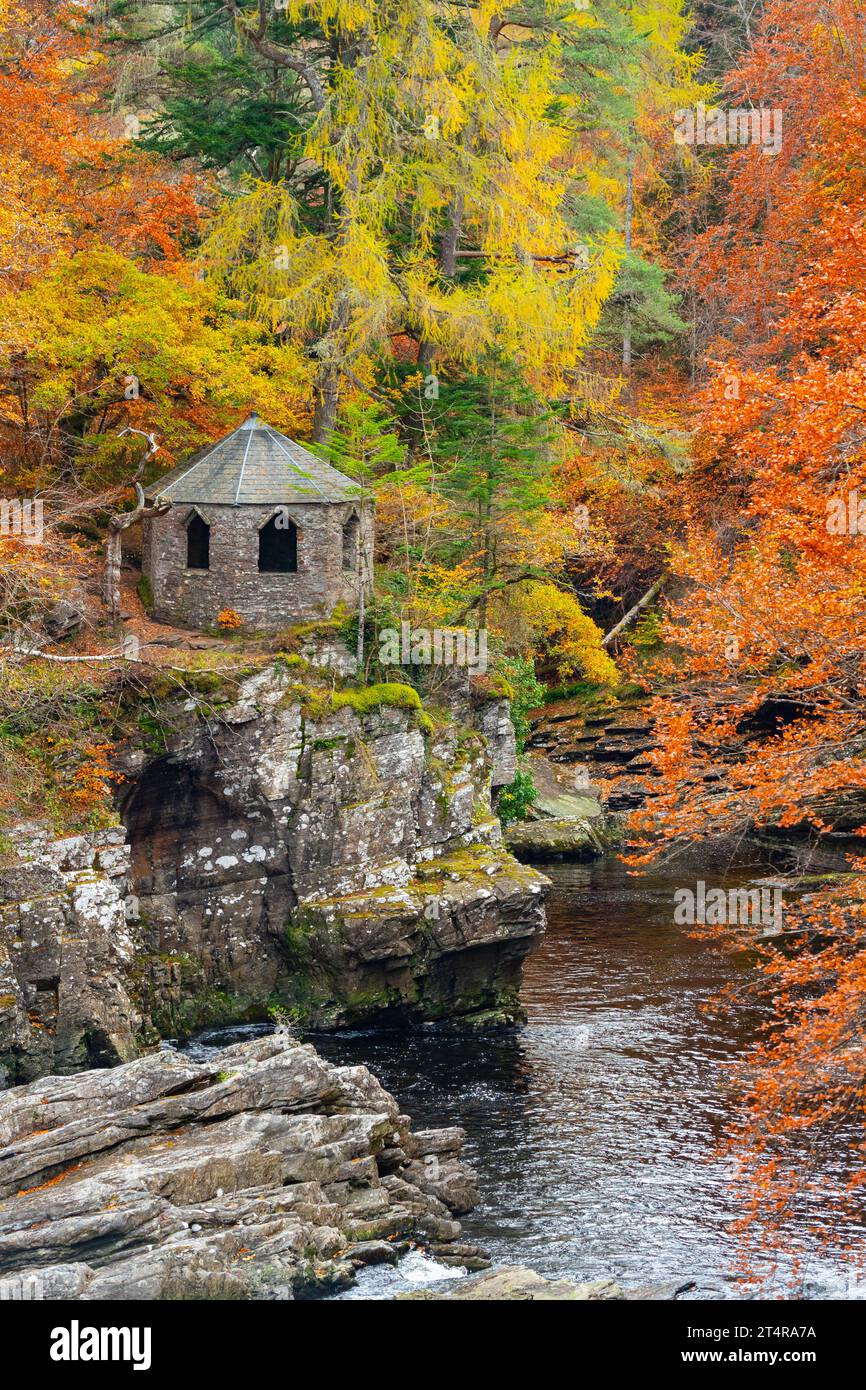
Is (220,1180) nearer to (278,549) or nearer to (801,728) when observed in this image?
(801,728)

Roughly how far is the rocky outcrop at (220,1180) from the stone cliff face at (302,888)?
6446 mm

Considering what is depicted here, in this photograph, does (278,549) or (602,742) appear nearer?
(278,549)

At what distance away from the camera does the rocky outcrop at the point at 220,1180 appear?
59.8 feet

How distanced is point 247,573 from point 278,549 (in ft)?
15.2

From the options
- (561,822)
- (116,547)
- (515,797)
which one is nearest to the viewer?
(116,547)

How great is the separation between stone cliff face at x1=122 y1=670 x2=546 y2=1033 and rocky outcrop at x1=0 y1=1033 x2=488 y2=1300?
6446 mm

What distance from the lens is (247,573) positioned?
33094 mm

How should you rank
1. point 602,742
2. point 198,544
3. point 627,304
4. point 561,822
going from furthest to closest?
point 627,304 → point 602,742 → point 561,822 → point 198,544

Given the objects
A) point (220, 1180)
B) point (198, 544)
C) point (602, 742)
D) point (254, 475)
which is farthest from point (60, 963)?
point (602, 742)

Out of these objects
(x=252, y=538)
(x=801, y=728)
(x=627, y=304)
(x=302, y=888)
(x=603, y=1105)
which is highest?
(x=627, y=304)

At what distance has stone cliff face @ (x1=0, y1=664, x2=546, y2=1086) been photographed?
2988 centimetres

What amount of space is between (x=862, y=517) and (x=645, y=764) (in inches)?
994
